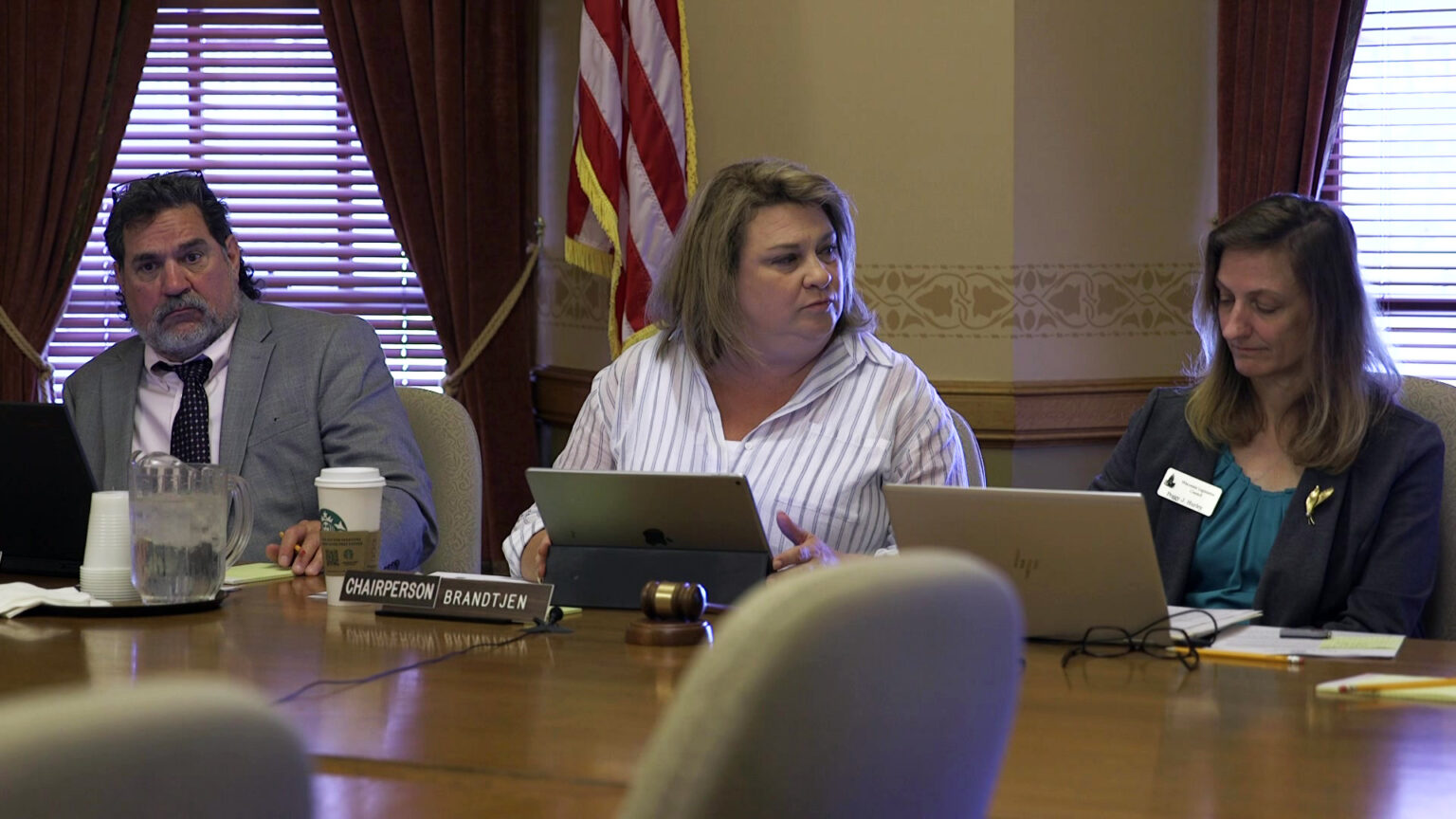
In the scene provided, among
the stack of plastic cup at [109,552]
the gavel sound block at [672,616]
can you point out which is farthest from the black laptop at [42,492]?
the gavel sound block at [672,616]

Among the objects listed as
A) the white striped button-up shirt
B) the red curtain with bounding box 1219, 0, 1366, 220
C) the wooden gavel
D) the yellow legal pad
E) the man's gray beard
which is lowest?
the yellow legal pad

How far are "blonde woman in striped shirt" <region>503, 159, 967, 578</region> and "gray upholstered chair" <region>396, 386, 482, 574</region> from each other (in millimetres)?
227

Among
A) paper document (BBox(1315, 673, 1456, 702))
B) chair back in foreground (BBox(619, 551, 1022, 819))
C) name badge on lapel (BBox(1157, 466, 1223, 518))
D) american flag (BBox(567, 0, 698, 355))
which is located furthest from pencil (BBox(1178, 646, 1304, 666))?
american flag (BBox(567, 0, 698, 355))

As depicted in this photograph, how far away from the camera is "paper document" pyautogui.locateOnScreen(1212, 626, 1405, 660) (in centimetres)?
194

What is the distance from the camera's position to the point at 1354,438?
2537 mm

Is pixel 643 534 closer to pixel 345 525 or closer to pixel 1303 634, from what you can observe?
pixel 345 525

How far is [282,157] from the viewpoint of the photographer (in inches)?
199

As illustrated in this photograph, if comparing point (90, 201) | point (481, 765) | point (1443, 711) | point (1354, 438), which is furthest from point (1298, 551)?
point (90, 201)

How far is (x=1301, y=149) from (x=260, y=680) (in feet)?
11.2

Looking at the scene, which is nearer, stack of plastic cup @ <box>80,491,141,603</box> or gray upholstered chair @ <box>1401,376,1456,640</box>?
stack of plastic cup @ <box>80,491,141,603</box>

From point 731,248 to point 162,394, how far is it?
1.21 m

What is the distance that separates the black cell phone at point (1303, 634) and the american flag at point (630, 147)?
7.79ft

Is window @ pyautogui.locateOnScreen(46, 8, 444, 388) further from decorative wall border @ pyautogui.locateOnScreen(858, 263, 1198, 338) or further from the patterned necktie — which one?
the patterned necktie

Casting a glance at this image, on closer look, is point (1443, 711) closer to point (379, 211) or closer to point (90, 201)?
point (379, 211)
